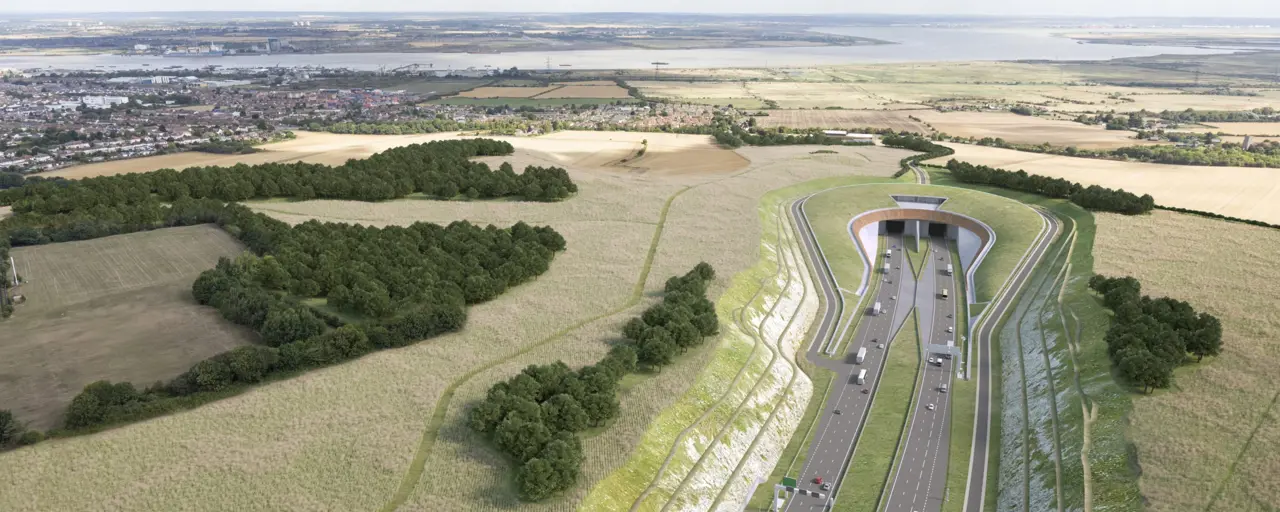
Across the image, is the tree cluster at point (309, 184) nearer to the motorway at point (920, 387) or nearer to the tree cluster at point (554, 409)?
the motorway at point (920, 387)

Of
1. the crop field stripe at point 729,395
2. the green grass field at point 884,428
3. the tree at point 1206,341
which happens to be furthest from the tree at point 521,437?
the tree at point 1206,341

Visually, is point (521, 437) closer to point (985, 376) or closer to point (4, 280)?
point (985, 376)

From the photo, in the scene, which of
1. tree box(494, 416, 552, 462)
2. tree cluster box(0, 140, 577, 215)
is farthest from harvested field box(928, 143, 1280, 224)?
tree box(494, 416, 552, 462)

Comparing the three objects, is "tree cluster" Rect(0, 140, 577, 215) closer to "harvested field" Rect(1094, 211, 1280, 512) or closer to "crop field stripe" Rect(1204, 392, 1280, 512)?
"harvested field" Rect(1094, 211, 1280, 512)

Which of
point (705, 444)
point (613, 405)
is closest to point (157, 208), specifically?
point (613, 405)

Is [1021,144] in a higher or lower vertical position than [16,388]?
higher

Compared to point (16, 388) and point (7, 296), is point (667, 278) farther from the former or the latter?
point (7, 296)

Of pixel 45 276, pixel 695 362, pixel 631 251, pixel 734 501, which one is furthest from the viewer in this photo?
pixel 631 251

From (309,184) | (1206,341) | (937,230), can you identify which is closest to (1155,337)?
(1206,341)
